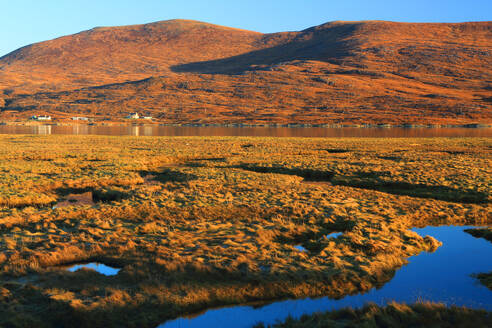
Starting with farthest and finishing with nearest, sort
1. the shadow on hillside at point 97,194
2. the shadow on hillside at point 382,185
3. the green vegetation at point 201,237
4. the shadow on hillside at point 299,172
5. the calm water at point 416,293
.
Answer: the shadow on hillside at point 299,172 < the shadow on hillside at point 382,185 < the shadow on hillside at point 97,194 < the green vegetation at point 201,237 < the calm water at point 416,293

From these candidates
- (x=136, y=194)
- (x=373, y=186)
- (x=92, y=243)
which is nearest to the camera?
(x=92, y=243)

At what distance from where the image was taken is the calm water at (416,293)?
9602 millimetres

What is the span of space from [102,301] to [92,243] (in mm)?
4406

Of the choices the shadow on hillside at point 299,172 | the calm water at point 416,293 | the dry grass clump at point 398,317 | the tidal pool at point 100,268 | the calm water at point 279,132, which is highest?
the calm water at point 279,132

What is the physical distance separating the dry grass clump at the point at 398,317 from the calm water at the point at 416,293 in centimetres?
69

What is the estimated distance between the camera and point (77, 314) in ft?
29.1

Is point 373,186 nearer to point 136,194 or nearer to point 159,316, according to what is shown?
point 136,194

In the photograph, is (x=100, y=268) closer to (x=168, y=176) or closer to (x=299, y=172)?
(x=168, y=176)

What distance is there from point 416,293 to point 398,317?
2.41m

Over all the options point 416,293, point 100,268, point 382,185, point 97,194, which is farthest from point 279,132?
point 416,293

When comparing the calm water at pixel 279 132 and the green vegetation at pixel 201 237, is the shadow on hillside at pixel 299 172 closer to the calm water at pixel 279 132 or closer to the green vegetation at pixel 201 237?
the green vegetation at pixel 201 237

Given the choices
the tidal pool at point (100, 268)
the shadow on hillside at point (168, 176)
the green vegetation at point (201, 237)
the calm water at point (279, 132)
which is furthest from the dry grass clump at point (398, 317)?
the calm water at point (279, 132)

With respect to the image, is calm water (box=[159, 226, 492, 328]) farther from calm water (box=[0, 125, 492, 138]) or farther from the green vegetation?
calm water (box=[0, 125, 492, 138])

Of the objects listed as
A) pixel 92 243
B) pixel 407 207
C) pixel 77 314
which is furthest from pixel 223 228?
pixel 407 207
